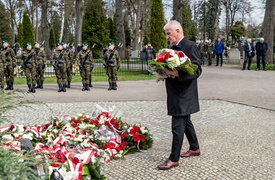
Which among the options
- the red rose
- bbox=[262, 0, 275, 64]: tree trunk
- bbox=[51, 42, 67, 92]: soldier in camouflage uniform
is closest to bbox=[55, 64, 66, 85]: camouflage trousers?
bbox=[51, 42, 67, 92]: soldier in camouflage uniform

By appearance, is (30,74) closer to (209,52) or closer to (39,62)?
(39,62)

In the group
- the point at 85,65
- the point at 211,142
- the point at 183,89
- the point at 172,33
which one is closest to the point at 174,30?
the point at 172,33

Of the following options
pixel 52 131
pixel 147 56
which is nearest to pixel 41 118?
pixel 52 131

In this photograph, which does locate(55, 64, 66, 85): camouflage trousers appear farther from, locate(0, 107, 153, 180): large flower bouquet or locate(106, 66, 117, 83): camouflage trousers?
locate(0, 107, 153, 180): large flower bouquet

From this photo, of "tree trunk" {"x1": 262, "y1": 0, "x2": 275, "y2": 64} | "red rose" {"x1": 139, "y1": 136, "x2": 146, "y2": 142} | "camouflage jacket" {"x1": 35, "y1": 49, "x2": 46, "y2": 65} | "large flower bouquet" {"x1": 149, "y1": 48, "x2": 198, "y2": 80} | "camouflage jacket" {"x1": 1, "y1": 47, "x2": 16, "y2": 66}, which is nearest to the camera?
"large flower bouquet" {"x1": 149, "y1": 48, "x2": 198, "y2": 80}

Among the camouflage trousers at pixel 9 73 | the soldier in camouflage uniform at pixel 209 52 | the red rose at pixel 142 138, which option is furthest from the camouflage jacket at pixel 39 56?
the soldier in camouflage uniform at pixel 209 52

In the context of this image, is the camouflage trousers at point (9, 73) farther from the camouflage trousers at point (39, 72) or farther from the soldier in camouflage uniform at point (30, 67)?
the camouflage trousers at point (39, 72)

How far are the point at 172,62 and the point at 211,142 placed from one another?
2.38 metres

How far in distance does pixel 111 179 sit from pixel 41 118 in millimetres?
4323

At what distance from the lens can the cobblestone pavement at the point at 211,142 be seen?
4.59m

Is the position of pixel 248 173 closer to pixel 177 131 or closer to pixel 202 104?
pixel 177 131

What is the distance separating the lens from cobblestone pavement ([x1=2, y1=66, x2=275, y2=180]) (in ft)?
15.3

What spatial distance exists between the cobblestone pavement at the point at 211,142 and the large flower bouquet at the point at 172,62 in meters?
1.35

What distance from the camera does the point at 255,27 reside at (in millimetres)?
66500
